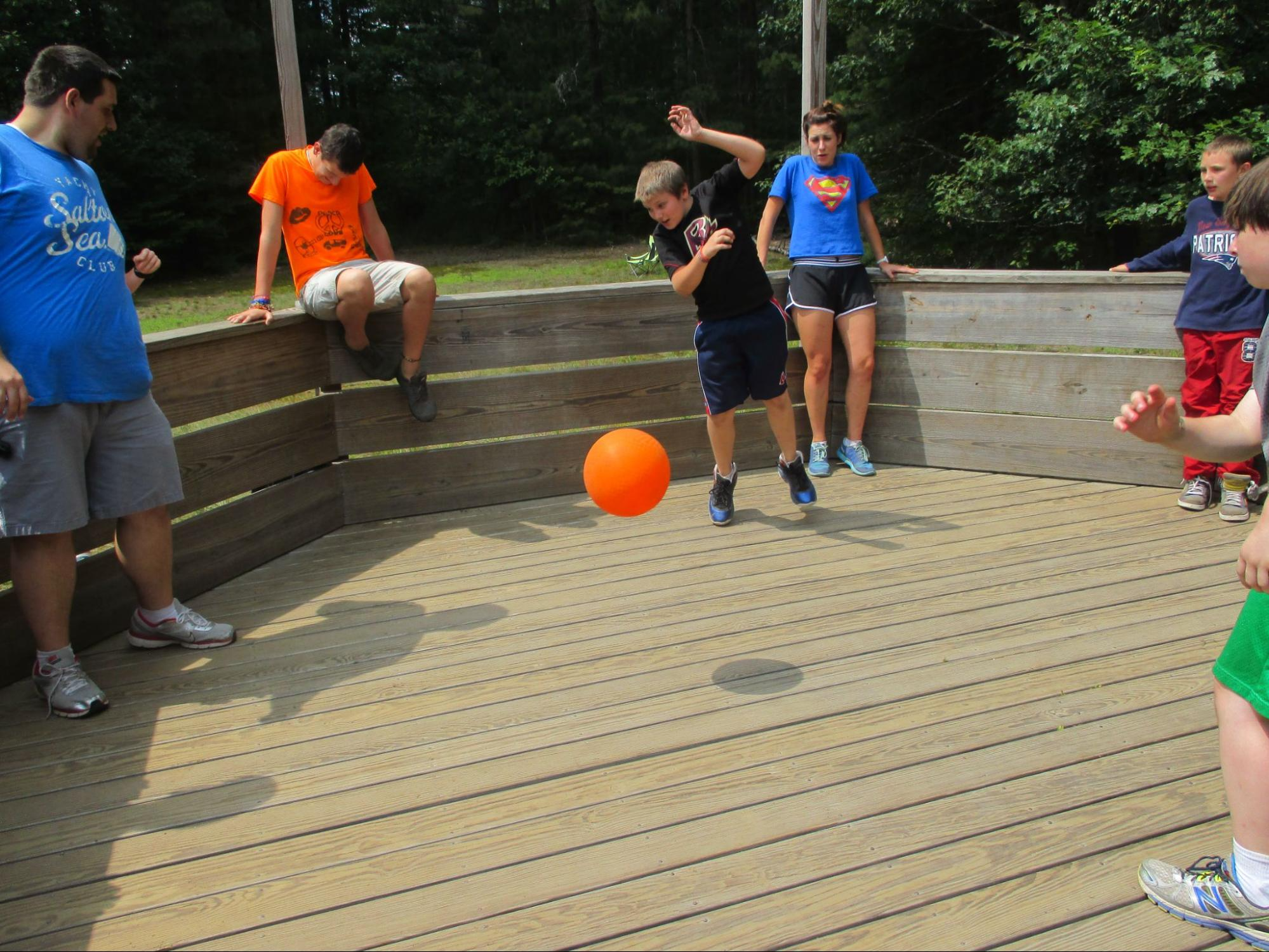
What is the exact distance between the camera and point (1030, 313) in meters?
5.07

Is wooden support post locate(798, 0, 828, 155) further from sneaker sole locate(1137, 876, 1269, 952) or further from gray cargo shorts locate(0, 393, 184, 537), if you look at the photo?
sneaker sole locate(1137, 876, 1269, 952)

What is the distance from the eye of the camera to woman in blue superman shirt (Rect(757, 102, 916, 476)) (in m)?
5.14

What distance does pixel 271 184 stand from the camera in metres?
4.37

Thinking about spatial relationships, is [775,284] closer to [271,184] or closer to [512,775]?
[271,184]

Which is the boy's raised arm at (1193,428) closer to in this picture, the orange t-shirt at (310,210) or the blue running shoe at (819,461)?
the blue running shoe at (819,461)

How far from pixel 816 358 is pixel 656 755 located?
9.70 ft

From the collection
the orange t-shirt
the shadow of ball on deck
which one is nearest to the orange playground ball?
the shadow of ball on deck

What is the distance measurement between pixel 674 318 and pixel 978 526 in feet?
5.91

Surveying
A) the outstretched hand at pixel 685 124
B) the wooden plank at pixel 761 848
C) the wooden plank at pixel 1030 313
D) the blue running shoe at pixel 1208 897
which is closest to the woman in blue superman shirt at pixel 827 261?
the wooden plank at pixel 1030 313

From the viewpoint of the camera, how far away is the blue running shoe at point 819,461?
17.4 ft

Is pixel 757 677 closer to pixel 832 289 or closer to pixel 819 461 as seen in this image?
pixel 819 461

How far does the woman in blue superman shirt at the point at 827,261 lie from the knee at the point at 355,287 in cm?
192

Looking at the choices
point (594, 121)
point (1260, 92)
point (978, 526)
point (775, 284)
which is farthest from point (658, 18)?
point (978, 526)

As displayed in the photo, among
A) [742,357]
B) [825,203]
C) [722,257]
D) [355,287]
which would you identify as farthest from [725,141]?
[355,287]
